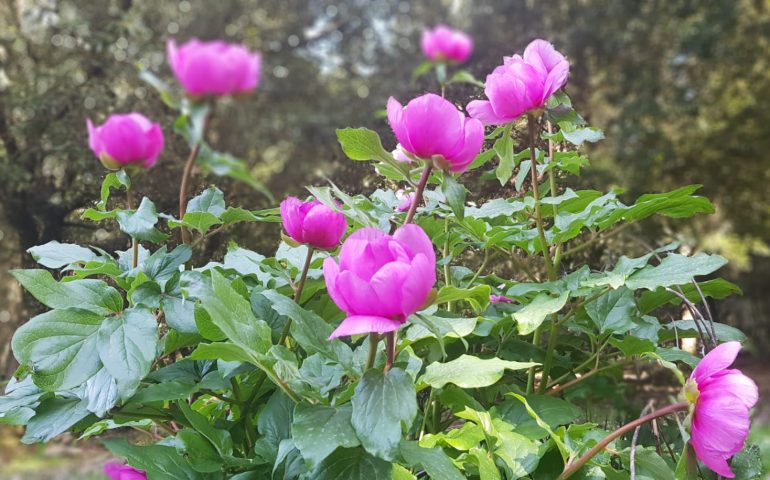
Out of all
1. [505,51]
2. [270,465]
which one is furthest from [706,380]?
[505,51]

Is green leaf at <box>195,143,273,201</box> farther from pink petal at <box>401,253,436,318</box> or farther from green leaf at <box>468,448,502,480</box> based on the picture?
green leaf at <box>468,448,502,480</box>

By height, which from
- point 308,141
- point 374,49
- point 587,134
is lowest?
point 308,141

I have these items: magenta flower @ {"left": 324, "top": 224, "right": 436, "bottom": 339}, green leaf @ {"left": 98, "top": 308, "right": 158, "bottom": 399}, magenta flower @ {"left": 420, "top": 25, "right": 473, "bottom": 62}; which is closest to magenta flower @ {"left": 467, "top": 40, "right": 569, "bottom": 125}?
magenta flower @ {"left": 324, "top": 224, "right": 436, "bottom": 339}

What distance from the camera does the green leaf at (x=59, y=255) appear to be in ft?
2.18

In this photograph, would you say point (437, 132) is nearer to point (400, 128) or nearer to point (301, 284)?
point (400, 128)

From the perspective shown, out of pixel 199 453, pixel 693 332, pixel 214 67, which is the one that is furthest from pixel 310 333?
pixel 693 332

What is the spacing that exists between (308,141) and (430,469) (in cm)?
624

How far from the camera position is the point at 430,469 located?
479 millimetres

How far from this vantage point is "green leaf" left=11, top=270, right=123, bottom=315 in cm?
56

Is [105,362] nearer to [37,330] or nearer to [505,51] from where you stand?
[37,330]

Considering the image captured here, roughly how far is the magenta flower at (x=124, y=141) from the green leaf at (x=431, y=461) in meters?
0.27

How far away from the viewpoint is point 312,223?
1.77 ft

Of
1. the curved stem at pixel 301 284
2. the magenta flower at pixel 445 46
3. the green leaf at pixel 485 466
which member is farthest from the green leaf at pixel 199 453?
the magenta flower at pixel 445 46

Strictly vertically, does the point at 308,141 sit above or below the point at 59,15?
below
